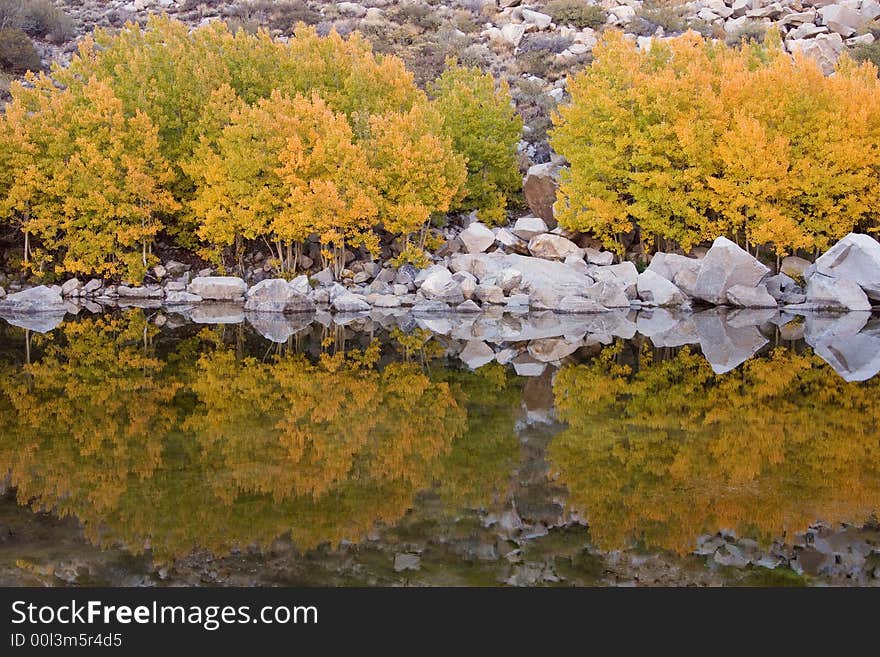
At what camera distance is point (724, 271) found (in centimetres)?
3447

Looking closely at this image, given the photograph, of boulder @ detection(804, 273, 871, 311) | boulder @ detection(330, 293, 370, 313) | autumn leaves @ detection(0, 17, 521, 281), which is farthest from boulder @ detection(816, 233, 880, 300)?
boulder @ detection(330, 293, 370, 313)

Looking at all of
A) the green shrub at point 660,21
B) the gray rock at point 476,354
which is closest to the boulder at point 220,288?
the gray rock at point 476,354

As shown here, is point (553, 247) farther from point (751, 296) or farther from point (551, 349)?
point (551, 349)

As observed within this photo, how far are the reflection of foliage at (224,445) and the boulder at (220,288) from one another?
18252mm

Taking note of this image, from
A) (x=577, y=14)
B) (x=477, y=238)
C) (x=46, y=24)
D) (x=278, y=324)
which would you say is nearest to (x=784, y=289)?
(x=477, y=238)

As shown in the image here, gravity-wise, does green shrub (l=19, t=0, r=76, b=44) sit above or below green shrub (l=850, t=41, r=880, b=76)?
above

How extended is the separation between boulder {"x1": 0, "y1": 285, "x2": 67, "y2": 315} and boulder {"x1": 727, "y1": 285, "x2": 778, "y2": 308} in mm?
28822

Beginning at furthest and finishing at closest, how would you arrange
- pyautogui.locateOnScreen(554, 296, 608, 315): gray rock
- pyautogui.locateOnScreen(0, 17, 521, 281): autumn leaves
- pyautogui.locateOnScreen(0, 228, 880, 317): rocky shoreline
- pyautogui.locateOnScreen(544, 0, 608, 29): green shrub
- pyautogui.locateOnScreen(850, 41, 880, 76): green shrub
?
1. pyautogui.locateOnScreen(544, 0, 608, 29): green shrub
2. pyautogui.locateOnScreen(850, 41, 880, 76): green shrub
3. pyautogui.locateOnScreen(0, 17, 521, 281): autumn leaves
4. pyautogui.locateOnScreen(554, 296, 608, 315): gray rock
5. pyautogui.locateOnScreen(0, 228, 880, 317): rocky shoreline

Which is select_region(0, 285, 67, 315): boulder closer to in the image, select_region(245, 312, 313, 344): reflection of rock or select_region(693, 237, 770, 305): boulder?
select_region(245, 312, 313, 344): reflection of rock

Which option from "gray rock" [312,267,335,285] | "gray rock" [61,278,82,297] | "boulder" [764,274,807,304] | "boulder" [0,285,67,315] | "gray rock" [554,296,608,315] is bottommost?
"gray rock" [61,278,82,297]

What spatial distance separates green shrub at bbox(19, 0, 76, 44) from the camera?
71569mm

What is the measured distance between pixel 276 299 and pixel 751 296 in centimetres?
2015

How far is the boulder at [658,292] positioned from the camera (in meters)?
35.3

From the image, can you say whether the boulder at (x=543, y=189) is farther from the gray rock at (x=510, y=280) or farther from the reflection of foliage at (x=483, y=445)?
the reflection of foliage at (x=483, y=445)
